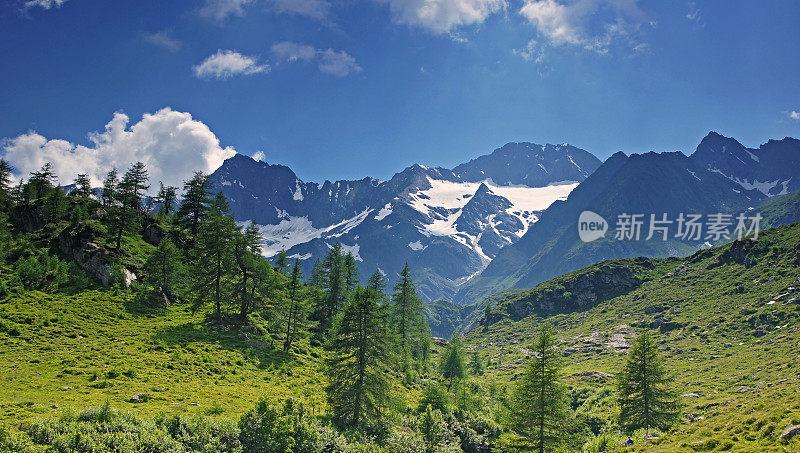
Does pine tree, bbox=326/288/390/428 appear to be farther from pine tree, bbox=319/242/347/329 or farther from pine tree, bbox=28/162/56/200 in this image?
pine tree, bbox=28/162/56/200

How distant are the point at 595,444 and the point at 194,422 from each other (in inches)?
1462

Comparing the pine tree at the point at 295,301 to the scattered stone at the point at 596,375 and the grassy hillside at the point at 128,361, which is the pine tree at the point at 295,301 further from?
the scattered stone at the point at 596,375

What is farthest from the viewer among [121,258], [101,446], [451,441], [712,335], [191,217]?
[712,335]

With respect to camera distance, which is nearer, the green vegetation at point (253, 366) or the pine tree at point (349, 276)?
the green vegetation at point (253, 366)

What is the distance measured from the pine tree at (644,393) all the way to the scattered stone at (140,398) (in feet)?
167

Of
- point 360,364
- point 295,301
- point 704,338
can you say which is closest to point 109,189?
point 295,301

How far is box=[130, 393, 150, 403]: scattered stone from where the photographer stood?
102 feet

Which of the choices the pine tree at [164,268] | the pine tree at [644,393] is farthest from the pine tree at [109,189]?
the pine tree at [644,393]

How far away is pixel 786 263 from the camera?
131 m

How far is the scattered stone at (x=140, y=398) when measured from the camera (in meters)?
31.2

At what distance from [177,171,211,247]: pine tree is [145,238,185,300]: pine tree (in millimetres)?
19892

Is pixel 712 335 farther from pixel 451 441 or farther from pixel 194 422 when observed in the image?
pixel 194 422

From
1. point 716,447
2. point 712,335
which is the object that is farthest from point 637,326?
point 716,447

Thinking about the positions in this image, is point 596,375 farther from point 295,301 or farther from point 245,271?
point 245,271
